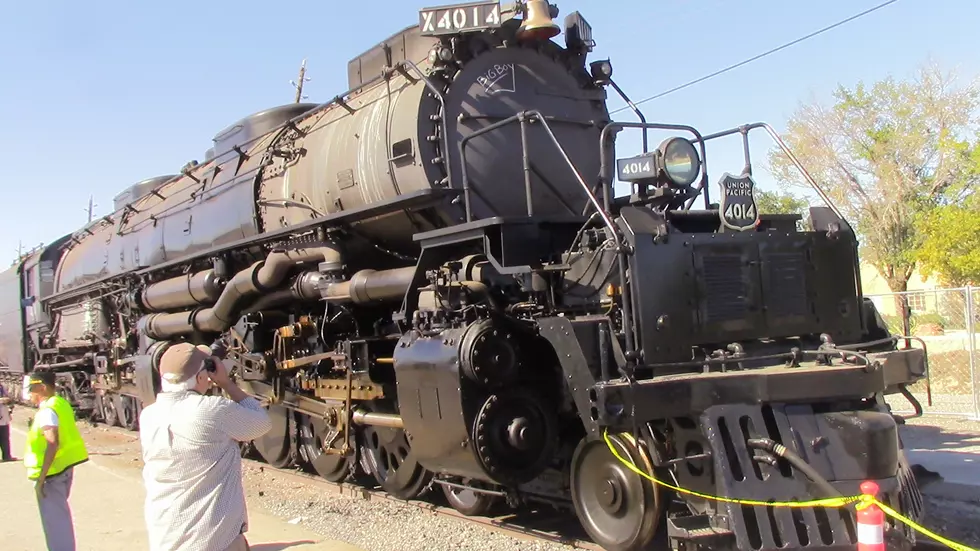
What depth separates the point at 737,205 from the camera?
5.87 m

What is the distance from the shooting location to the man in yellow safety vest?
5.97m

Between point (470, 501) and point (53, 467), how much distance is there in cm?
321

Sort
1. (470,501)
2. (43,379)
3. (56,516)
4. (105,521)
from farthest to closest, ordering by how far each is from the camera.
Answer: (105,521)
(470,501)
(43,379)
(56,516)

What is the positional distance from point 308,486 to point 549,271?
4628 millimetres

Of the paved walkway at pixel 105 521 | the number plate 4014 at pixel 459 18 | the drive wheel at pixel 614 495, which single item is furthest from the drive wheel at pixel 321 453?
the number plate 4014 at pixel 459 18

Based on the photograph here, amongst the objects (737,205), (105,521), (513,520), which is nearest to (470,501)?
(513,520)

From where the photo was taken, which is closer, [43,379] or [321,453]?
[43,379]

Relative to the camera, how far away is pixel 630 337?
207 inches

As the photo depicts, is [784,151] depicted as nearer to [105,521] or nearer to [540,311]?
[540,311]

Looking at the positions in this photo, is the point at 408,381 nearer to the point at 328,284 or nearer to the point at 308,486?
the point at 328,284

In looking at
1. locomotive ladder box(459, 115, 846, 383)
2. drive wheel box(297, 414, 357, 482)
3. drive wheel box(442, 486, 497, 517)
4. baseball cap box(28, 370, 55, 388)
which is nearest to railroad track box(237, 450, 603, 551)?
drive wheel box(442, 486, 497, 517)

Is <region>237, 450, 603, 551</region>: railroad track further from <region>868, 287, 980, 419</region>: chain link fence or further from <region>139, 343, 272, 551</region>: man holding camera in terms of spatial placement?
<region>868, 287, 980, 419</region>: chain link fence

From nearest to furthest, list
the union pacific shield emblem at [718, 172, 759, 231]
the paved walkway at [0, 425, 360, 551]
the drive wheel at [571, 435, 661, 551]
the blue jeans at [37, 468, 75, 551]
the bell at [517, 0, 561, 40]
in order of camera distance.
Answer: the drive wheel at [571, 435, 661, 551]
the union pacific shield emblem at [718, 172, 759, 231]
the blue jeans at [37, 468, 75, 551]
the paved walkway at [0, 425, 360, 551]
the bell at [517, 0, 561, 40]

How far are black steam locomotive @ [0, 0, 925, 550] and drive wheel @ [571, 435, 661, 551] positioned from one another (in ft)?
0.05
